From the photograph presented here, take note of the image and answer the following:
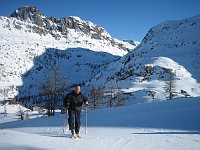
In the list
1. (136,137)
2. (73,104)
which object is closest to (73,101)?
(73,104)

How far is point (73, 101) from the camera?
489 inches

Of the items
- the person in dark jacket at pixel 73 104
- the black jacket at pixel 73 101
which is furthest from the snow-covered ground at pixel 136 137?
the black jacket at pixel 73 101

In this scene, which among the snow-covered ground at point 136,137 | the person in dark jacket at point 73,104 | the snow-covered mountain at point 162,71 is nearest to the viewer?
the snow-covered ground at point 136,137

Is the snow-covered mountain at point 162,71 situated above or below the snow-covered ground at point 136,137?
above

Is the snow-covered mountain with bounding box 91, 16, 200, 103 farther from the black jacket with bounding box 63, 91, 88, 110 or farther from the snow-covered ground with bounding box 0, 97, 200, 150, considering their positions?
the black jacket with bounding box 63, 91, 88, 110

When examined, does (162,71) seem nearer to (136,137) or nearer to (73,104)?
(136,137)

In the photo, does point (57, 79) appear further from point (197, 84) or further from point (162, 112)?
point (197, 84)

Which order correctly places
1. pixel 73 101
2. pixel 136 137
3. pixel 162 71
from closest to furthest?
pixel 73 101 → pixel 136 137 → pixel 162 71

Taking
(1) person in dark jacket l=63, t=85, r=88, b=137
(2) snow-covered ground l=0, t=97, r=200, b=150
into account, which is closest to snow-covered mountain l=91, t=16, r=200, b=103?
(2) snow-covered ground l=0, t=97, r=200, b=150

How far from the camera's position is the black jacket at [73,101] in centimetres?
1241

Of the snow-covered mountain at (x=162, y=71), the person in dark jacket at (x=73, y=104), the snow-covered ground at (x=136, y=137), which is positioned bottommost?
the snow-covered ground at (x=136, y=137)

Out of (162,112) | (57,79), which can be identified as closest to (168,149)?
(162,112)

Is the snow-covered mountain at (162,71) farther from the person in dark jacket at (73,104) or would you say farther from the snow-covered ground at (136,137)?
the person in dark jacket at (73,104)

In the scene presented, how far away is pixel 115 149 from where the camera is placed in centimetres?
1020
